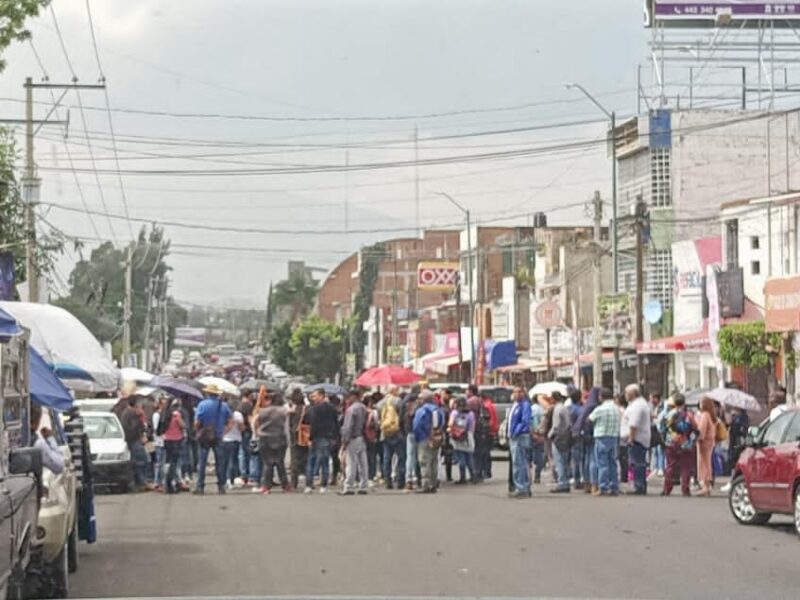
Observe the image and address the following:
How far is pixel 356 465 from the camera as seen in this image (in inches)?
1043

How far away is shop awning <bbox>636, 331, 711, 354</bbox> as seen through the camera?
45.2 metres

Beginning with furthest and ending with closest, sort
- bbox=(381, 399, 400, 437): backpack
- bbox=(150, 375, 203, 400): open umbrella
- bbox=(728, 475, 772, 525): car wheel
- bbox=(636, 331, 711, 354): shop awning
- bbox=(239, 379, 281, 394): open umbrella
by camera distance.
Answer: bbox=(636, 331, 711, 354): shop awning
bbox=(239, 379, 281, 394): open umbrella
bbox=(150, 375, 203, 400): open umbrella
bbox=(381, 399, 400, 437): backpack
bbox=(728, 475, 772, 525): car wheel

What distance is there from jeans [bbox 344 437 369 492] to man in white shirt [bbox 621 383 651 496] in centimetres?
445

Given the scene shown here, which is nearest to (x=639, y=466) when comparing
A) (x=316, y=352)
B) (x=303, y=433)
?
(x=303, y=433)

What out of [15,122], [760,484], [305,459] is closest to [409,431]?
[305,459]

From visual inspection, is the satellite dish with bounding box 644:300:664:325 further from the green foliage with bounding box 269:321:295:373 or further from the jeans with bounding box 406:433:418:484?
the green foliage with bounding box 269:321:295:373

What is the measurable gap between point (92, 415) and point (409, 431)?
5894 mm

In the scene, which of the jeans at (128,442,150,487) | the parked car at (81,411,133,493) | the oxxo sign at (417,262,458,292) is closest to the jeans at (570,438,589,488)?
the jeans at (128,442,150,487)

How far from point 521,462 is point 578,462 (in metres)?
1.75

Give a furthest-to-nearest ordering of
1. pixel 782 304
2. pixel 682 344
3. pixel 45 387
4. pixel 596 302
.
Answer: pixel 596 302
pixel 682 344
pixel 782 304
pixel 45 387

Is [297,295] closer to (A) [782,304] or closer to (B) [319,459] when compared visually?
(A) [782,304]

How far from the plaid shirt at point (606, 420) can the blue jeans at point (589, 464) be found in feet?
2.70

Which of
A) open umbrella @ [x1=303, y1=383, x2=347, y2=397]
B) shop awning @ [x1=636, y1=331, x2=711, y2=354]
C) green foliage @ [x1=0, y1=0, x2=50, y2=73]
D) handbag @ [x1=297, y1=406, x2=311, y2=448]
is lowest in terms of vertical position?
handbag @ [x1=297, y1=406, x2=311, y2=448]

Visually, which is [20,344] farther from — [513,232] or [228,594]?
[513,232]
